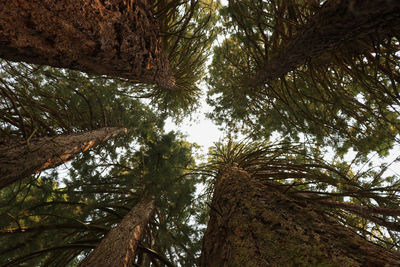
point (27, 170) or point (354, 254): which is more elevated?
point (27, 170)

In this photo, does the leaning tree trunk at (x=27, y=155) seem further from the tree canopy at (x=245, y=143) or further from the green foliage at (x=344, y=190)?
the green foliage at (x=344, y=190)

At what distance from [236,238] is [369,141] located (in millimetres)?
3470

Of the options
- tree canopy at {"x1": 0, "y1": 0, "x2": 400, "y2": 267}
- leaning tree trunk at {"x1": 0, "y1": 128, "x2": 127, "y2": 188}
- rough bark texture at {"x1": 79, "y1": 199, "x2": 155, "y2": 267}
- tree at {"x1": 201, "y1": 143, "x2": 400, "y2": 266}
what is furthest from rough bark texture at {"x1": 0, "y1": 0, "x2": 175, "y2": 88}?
rough bark texture at {"x1": 79, "y1": 199, "x2": 155, "y2": 267}

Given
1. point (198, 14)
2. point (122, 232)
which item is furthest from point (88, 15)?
point (198, 14)

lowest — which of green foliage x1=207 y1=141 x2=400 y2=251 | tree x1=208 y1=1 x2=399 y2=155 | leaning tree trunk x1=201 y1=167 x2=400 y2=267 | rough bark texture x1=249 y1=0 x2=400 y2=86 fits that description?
leaning tree trunk x1=201 y1=167 x2=400 y2=267

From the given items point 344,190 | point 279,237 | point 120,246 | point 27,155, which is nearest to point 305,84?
point 344,190

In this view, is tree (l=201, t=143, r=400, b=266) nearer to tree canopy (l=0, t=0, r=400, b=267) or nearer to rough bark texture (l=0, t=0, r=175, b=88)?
tree canopy (l=0, t=0, r=400, b=267)

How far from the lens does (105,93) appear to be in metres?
6.14

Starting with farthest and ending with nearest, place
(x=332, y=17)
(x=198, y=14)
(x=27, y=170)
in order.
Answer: (x=198, y=14)
(x=27, y=170)
(x=332, y=17)

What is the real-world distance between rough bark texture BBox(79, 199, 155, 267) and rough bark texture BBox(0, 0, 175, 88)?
2.33m

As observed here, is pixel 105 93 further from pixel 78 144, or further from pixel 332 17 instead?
pixel 332 17

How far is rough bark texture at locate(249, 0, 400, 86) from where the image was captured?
1390mm

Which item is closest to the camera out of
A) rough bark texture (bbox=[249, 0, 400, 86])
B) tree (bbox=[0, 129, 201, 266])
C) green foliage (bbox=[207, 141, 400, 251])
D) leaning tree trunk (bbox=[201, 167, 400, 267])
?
leaning tree trunk (bbox=[201, 167, 400, 267])

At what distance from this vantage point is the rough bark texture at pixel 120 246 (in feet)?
7.54
